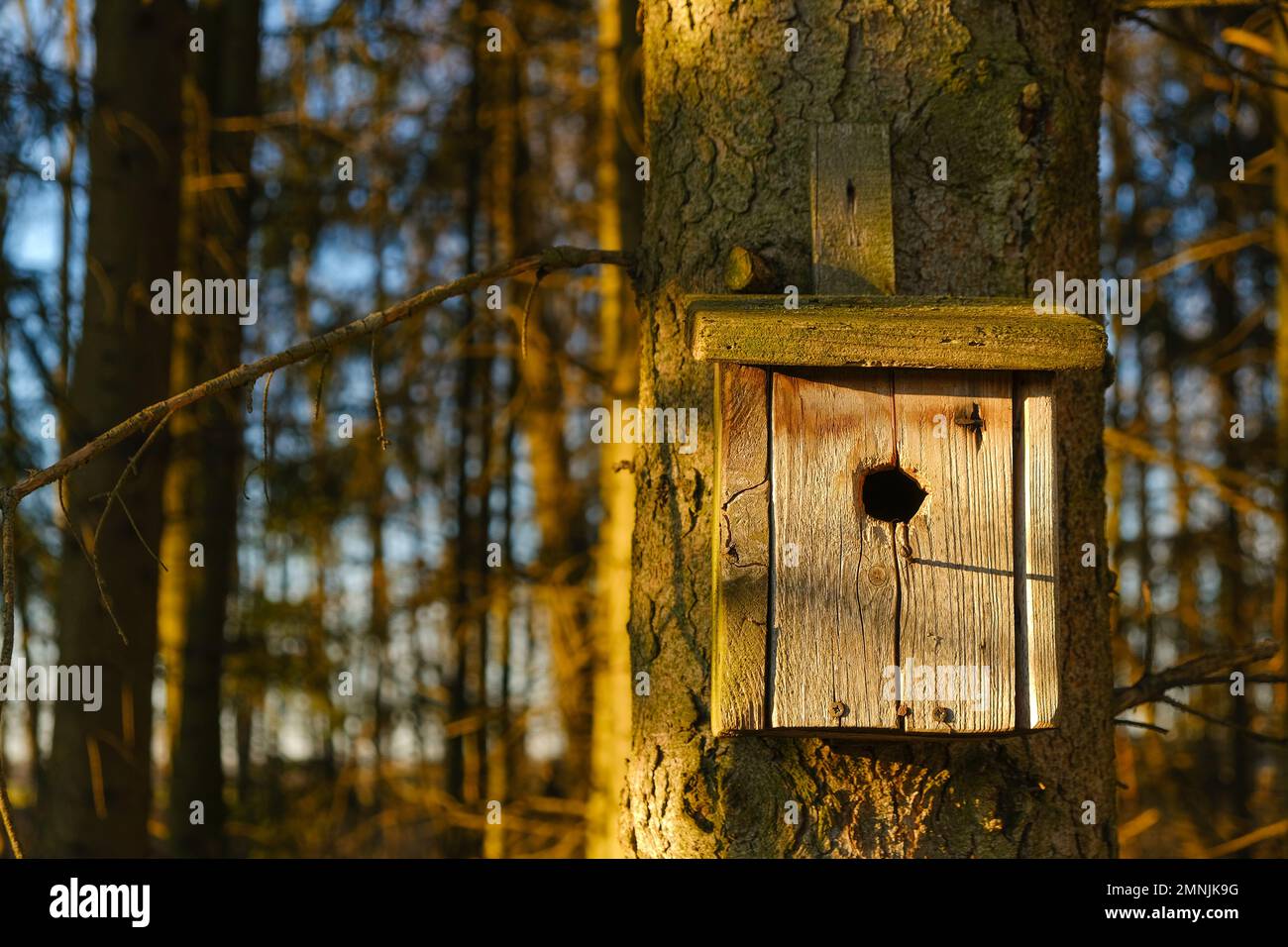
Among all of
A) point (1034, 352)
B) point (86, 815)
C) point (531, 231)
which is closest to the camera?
point (1034, 352)

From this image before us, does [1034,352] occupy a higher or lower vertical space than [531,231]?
lower

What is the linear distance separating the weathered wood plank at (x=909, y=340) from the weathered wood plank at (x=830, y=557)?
0.11m

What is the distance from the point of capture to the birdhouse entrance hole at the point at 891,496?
2416mm

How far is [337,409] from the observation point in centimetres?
915

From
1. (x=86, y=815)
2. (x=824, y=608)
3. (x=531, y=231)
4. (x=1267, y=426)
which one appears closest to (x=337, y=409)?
(x=531, y=231)

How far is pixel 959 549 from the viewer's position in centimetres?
228

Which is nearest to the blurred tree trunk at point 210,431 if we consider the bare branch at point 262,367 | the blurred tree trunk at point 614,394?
the blurred tree trunk at point 614,394

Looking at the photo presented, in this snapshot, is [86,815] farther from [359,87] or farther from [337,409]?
[359,87]

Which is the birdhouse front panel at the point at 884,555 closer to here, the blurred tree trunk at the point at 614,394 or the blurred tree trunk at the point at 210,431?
the blurred tree trunk at the point at 614,394

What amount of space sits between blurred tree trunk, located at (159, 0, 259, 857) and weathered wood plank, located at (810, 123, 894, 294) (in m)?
4.40

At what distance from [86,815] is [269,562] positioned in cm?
879
